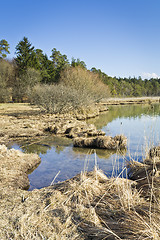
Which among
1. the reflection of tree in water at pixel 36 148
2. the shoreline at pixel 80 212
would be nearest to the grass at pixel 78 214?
the shoreline at pixel 80 212

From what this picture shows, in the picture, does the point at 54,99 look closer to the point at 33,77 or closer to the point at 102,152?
the point at 102,152

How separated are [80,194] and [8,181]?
220cm

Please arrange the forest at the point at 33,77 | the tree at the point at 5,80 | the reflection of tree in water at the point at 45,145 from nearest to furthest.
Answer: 1. the reflection of tree in water at the point at 45,145
2. the forest at the point at 33,77
3. the tree at the point at 5,80

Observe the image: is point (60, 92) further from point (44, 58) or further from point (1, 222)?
point (44, 58)

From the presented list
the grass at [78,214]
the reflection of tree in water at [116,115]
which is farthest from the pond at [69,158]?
the reflection of tree in water at [116,115]

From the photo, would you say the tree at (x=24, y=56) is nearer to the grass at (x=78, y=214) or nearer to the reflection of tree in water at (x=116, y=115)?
the reflection of tree in water at (x=116, y=115)

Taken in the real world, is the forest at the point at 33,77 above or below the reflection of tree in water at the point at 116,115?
above

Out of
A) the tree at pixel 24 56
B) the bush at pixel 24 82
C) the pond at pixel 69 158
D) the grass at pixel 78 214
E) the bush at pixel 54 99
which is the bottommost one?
the pond at pixel 69 158

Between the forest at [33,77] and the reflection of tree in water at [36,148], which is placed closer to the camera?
the reflection of tree in water at [36,148]

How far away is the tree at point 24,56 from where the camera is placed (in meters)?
39.2

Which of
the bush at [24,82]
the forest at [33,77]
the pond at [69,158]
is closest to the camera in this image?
the pond at [69,158]

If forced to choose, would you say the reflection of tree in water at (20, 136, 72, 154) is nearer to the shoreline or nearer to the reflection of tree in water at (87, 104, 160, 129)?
the shoreline

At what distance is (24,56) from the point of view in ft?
130

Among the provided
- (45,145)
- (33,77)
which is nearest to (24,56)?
(33,77)
